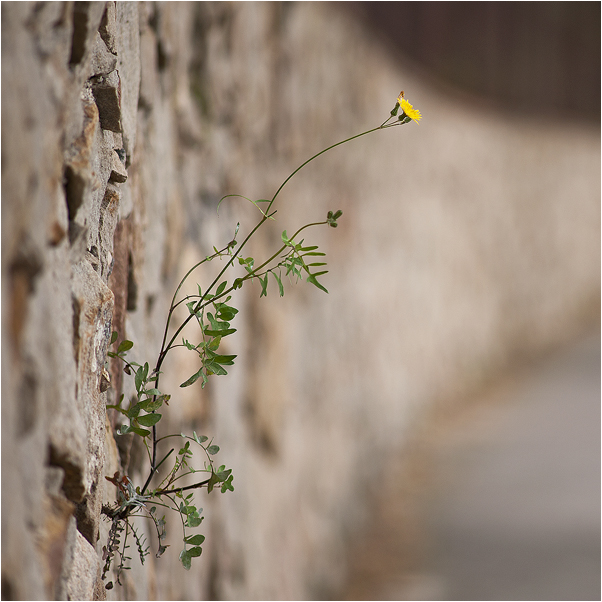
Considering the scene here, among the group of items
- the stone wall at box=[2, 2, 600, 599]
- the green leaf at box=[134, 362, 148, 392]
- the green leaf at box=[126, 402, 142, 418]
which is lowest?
the green leaf at box=[126, 402, 142, 418]

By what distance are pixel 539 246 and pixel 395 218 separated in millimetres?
2660

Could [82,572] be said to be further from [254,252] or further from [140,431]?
[254,252]

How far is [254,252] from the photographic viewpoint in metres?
1.83

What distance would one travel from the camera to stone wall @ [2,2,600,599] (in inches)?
18.8

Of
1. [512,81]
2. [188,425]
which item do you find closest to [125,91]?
[188,425]

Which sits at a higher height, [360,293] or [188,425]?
[360,293]

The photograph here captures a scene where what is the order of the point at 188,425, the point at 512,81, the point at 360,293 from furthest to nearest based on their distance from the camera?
1. the point at 512,81
2. the point at 360,293
3. the point at 188,425

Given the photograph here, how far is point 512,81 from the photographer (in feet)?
18.0

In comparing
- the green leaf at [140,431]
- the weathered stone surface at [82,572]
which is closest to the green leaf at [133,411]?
the green leaf at [140,431]

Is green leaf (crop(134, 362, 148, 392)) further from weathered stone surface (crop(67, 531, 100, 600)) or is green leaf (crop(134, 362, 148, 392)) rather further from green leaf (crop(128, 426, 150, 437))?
weathered stone surface (crop(67, 531, 100, 600))

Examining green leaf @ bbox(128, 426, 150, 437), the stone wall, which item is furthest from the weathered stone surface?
green leaf @ bbox(128, 426, 150, 437)

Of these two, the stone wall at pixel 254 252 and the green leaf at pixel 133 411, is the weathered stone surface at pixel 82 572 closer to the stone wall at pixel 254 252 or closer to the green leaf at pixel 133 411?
the stone wall at pixel 254 252

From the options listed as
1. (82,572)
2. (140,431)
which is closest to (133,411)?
(140,431)

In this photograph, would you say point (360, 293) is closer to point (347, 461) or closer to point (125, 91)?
point (347, 461)
